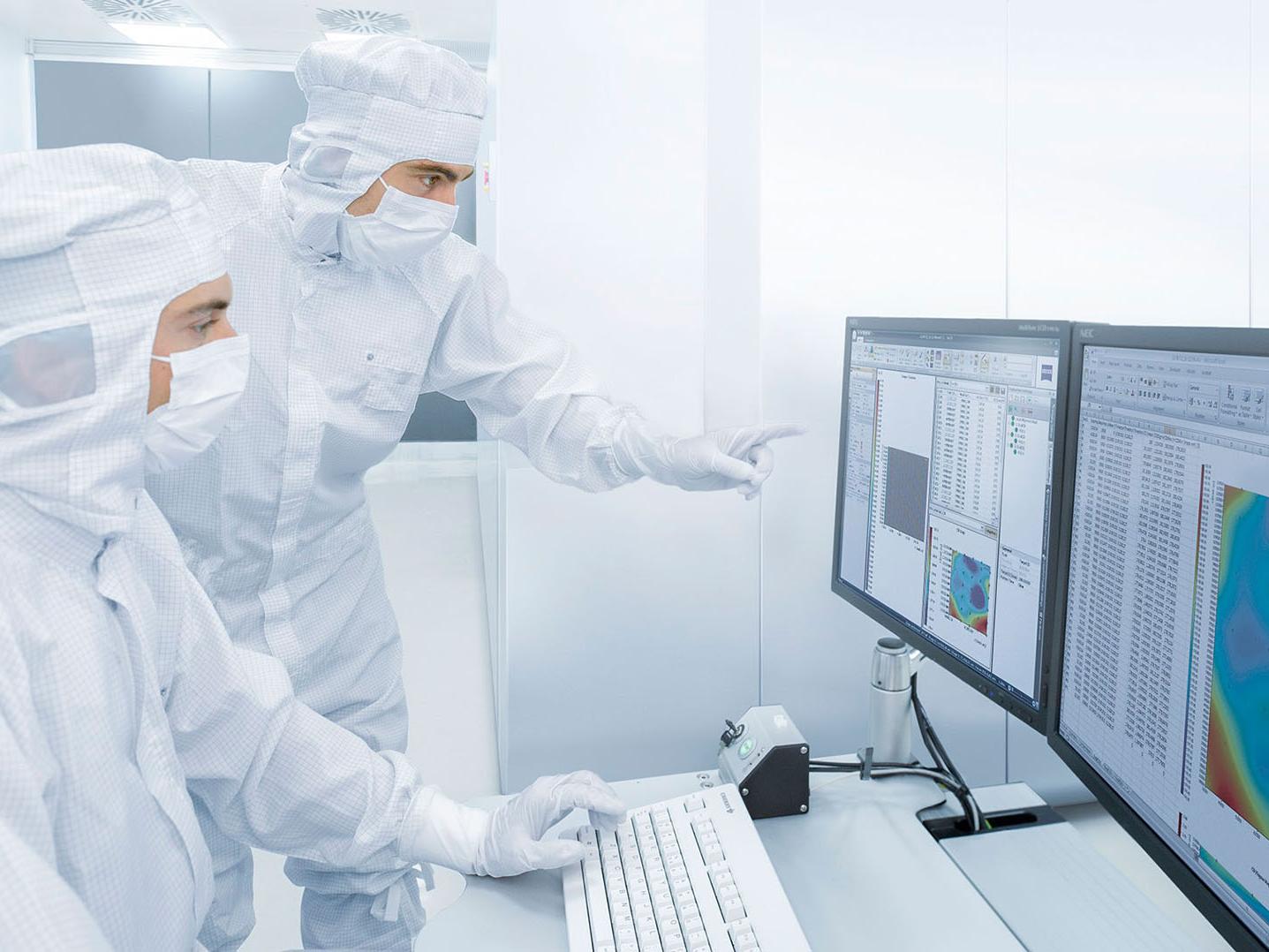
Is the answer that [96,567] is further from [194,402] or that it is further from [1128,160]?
[1128,160]

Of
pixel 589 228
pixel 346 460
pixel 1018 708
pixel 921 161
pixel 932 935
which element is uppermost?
pixel 921 161

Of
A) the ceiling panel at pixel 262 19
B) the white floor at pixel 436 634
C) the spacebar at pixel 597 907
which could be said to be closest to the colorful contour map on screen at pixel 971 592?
the spacebar at pixel 597 907

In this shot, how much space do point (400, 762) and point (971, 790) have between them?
2.16ft

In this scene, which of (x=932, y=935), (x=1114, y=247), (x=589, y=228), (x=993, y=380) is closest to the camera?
(x=932, y=935)

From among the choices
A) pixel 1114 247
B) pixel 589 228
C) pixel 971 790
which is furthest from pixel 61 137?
pixel 971 790

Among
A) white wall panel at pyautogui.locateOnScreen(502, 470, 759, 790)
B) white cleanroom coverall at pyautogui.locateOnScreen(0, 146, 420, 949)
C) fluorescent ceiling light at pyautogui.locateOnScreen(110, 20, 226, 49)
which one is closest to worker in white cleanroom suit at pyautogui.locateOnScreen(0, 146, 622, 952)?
white cleanroom coverall at pyautogui.locateOnScreen(0, 146, 420, 949)

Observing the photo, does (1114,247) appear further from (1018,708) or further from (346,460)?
(346,460)

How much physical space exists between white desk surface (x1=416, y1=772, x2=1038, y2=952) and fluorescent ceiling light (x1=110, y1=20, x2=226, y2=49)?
5.48 meters

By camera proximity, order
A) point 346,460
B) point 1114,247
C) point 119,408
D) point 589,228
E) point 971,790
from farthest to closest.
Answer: point 1114,247
point 589,228
point 346,460
point 971,790
point 119,408

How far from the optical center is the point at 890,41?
1.57 m

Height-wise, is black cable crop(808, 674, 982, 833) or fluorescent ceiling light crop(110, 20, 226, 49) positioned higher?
fluorescent ceiling light crop(110, 20, 226, 49)

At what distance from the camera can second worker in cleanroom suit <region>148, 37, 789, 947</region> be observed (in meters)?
1.23

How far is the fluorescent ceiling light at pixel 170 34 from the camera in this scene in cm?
503

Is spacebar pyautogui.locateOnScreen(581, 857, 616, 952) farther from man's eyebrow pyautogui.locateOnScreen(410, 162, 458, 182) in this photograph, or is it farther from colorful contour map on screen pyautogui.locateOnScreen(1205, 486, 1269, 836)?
man's eyebrow pyautogui.locateOnScreen(410, 162, 458, 182)
